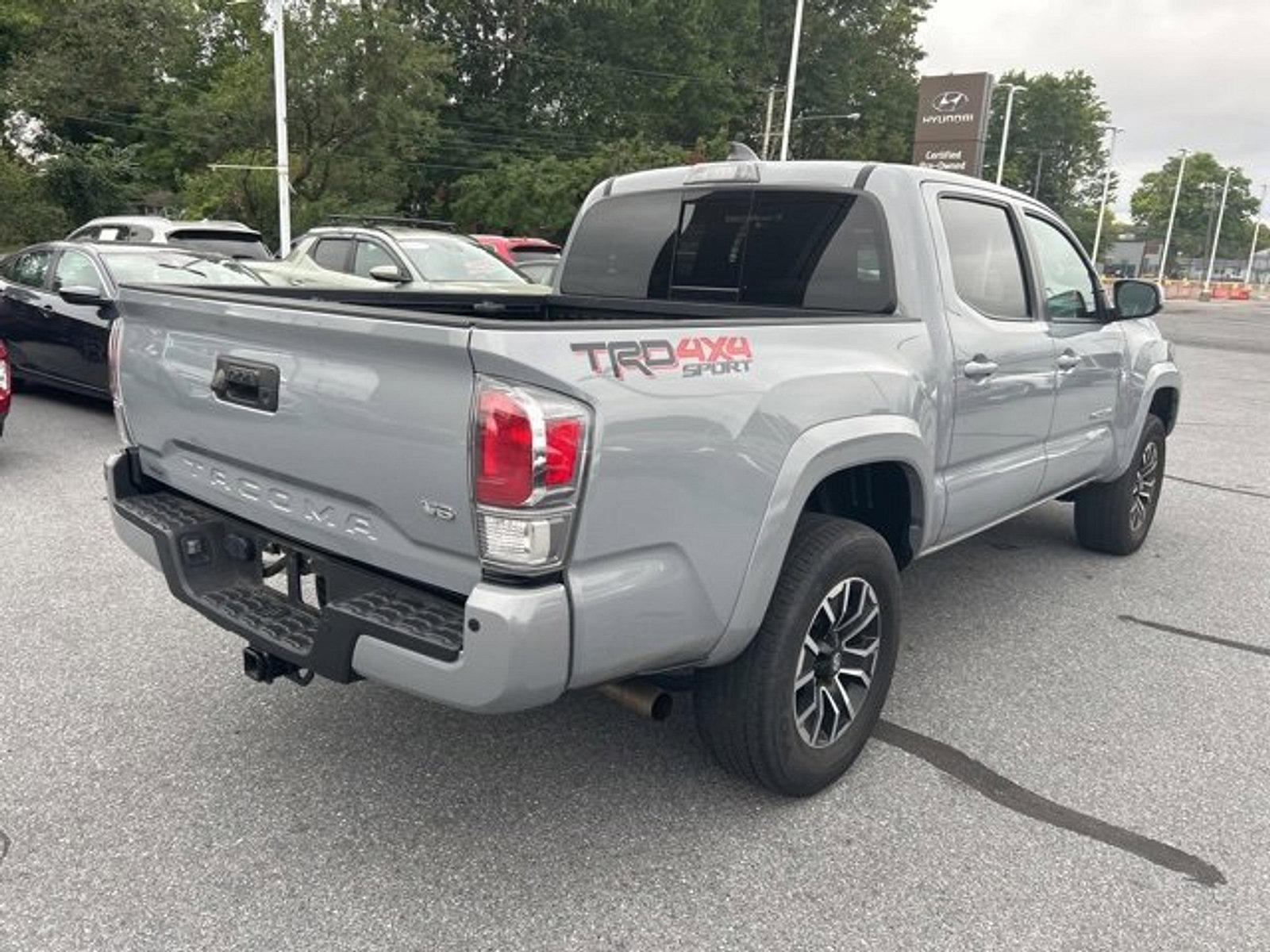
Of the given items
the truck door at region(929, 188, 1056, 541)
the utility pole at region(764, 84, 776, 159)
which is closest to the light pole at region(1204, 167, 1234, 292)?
the utility pole at region(764, 84, 776, 159)

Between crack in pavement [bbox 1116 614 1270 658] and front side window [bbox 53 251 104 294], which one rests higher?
front side window [bbox 53 251 104 294]

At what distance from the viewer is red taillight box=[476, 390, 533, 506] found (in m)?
2.12

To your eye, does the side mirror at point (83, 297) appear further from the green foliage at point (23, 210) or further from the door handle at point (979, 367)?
the green foliage at point (23, 210)

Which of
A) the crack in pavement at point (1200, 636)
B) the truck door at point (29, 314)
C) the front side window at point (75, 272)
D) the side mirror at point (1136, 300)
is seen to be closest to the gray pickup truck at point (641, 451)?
the side mirror at point (1136, 300)

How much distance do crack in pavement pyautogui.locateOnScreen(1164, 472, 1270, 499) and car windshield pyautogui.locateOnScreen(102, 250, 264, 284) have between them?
7.89 metres

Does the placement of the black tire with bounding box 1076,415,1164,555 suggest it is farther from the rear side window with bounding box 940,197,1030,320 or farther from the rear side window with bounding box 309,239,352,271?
the rear side window with bounding box 309,239,352,271

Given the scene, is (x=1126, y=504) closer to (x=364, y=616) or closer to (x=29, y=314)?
(x=364, y=616)

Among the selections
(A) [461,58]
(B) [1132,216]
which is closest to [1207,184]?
(B) [1132,216]

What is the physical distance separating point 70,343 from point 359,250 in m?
3.21

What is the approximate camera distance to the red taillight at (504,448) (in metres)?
2.12

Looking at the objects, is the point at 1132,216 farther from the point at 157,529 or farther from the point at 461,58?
the point at 157,529

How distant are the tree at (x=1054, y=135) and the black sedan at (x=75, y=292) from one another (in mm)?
87964

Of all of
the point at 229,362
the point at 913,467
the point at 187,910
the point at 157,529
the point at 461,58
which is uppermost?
the point at 461,58

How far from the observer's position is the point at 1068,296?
4.59 metres
